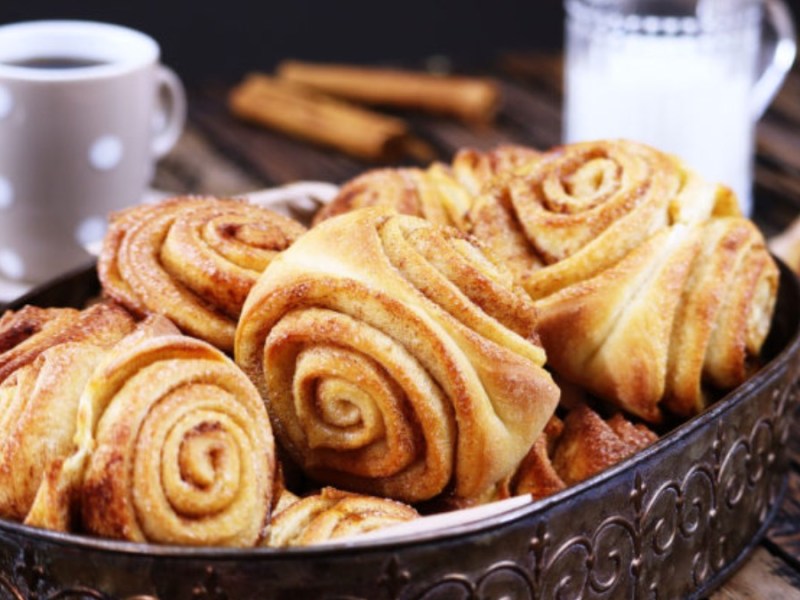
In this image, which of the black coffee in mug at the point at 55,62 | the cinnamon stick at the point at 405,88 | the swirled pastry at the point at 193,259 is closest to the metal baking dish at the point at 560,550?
the swirled pastry at the point at 193,259

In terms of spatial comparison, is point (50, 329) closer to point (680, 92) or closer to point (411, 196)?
point (411, 196)

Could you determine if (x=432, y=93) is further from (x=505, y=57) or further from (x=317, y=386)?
(x=317, y=386)

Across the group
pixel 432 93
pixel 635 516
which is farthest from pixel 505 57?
pixel 635 516

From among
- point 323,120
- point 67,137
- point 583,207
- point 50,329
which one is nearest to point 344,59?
point 323,120

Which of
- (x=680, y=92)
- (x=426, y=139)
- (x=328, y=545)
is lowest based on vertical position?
(x=426, y=139)

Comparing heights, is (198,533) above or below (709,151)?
above

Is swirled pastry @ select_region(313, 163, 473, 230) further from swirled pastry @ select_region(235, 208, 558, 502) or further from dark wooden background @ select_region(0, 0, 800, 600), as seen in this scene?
dark wooden background @ select_region(0, 0, 800, 600)

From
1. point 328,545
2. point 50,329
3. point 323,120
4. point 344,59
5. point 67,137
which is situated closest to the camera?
point 328,545
